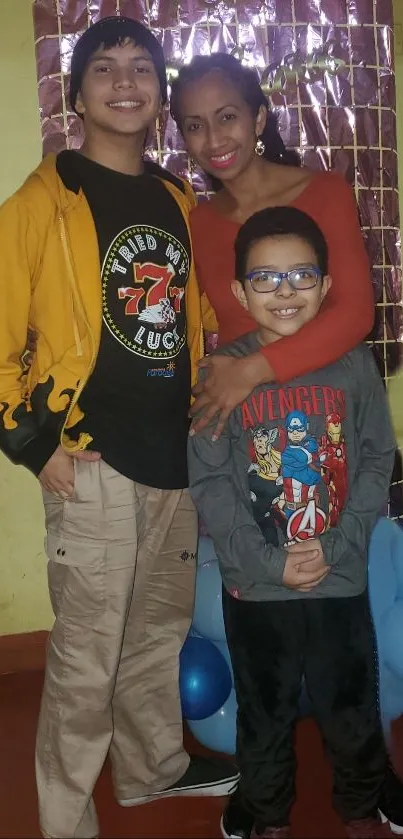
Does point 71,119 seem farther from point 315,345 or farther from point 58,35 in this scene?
point 315,345

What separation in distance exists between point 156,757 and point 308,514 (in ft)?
2.25

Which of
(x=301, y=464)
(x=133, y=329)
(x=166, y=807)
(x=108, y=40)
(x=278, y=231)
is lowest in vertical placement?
(x=166, y=807)

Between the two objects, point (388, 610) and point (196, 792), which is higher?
point (388, 610)

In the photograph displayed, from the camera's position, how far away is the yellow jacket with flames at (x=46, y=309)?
1.31 meters

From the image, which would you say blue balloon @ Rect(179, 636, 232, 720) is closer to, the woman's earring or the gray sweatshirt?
the gray sweatshirt

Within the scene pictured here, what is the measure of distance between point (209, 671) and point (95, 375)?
0.66m

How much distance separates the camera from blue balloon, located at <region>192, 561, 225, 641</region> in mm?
1546

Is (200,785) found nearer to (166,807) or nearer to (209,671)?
(166,807)

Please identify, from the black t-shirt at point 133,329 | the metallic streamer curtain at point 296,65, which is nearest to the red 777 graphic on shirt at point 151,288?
the black t-shirt at point 133,329

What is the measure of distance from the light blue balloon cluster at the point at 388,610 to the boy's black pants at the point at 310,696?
0.11 metres

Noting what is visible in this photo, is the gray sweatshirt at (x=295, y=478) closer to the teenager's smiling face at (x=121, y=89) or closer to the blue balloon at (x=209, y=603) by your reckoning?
the blue balloon at (x=209, y=603)

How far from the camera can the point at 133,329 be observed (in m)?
1.39

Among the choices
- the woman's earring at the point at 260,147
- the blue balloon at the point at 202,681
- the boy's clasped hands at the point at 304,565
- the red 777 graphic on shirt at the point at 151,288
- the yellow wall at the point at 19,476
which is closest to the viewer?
the boy's clasped hands at the point at 304,565

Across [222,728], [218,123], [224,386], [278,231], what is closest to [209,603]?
[222,728]
